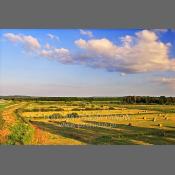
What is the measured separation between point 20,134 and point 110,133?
1599mm

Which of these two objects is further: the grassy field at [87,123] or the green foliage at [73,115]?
the green foliage at [73,115]

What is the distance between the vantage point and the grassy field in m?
7.79

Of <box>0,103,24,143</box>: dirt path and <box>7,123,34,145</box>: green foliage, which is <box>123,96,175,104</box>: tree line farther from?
<box>0,103,24,143</box>: dirt path

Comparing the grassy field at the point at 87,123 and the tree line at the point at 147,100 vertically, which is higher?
the tree line at the point at 147,100

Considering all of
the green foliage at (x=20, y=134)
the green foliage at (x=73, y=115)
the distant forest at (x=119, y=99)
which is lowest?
the green foliage at (x=20, y=134)

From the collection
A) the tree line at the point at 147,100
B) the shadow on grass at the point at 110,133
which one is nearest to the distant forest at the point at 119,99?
the tree line at the point at 147,100

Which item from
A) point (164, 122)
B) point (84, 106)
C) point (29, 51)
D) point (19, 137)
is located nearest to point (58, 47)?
point (29, 51)

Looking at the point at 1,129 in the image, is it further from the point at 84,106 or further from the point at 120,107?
the point at 120,107

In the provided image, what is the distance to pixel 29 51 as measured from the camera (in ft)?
25.7

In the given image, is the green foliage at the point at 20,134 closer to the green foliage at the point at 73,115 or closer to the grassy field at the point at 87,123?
the grassy field at the point at 87,123

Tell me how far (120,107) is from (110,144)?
30.1 inches

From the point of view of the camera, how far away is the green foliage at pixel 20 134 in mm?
7832

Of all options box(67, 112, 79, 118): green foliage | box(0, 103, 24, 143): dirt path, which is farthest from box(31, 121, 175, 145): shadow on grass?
box(0, 103, 24, 143): dirt path

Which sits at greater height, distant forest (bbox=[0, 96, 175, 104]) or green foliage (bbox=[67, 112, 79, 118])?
distant forest (bbox=[0, 96, 175, 104])
